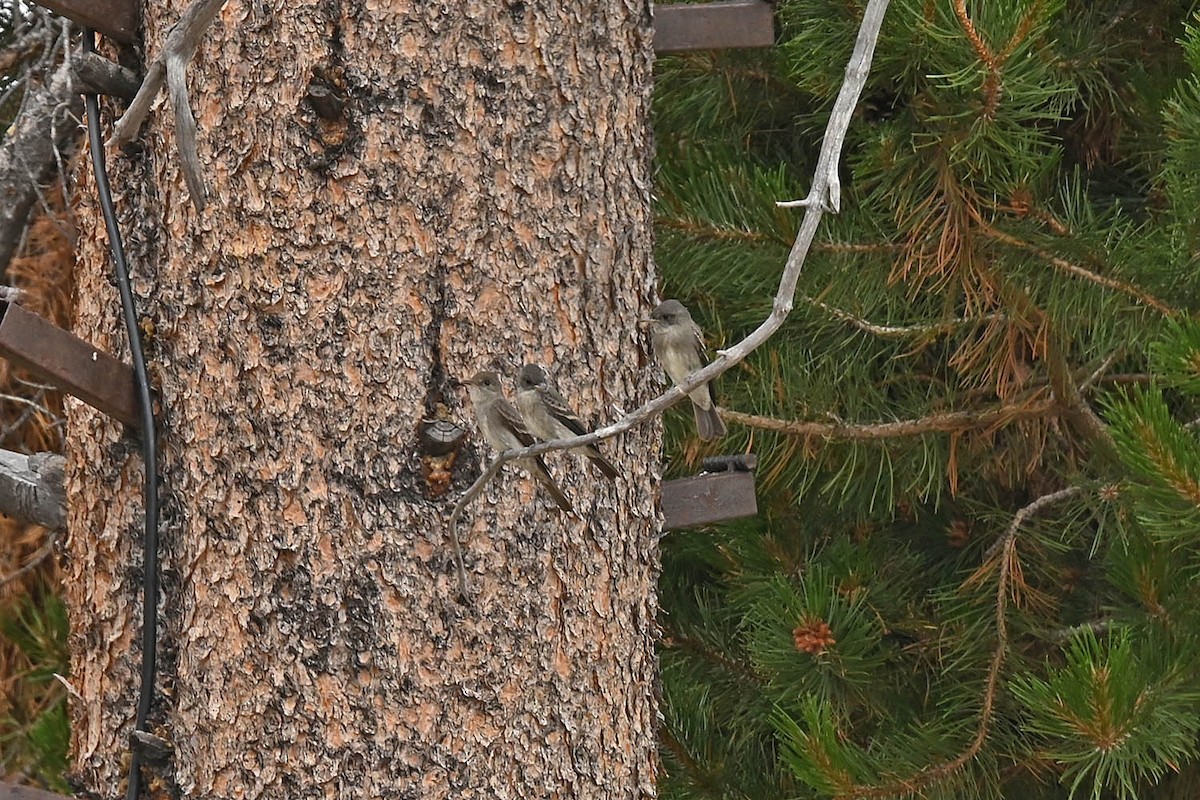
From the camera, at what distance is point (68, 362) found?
1936 mm

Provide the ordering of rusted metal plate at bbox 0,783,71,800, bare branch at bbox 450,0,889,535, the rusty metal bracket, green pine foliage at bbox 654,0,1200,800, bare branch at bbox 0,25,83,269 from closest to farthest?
bare branch at bbox 450,0,889,535 → rusted metal plate at bbox 0,783,71,800 → the rusty metal bracket → green pine foliage at bbox 654,0,1200,800 → bare branch at bbox 0,25,83,269

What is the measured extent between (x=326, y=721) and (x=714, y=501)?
765 millimetres

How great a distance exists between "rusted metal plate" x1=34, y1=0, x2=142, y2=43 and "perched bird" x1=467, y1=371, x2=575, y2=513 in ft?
2.43

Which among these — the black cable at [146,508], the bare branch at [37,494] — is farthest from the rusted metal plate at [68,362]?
the bare branch at [37,494]

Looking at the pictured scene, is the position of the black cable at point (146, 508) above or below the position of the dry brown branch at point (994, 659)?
above

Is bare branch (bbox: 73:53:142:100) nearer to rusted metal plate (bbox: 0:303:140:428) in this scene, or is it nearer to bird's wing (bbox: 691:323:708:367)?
rusted metal plate (bbox: 0:303:140:428)

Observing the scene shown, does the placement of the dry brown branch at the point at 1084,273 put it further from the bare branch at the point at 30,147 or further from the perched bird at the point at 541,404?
the bare branch at the point at 30,147

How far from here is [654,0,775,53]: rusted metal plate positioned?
242 centimetres

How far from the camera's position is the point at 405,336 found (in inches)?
79.8

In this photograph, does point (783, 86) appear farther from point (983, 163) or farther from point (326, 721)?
point (326, 721)

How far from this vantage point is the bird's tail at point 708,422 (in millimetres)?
3050

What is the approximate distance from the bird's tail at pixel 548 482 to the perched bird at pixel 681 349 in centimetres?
34

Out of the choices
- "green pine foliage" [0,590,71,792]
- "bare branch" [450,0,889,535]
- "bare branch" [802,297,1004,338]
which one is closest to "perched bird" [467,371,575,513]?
"bare branch" [450,0,889,535]

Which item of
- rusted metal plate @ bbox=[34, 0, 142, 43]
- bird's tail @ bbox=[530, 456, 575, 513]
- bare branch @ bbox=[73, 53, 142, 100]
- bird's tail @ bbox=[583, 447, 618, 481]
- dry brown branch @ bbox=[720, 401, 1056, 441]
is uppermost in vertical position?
rusted metal plate @ bbox=[34, 0, 142, 43]
